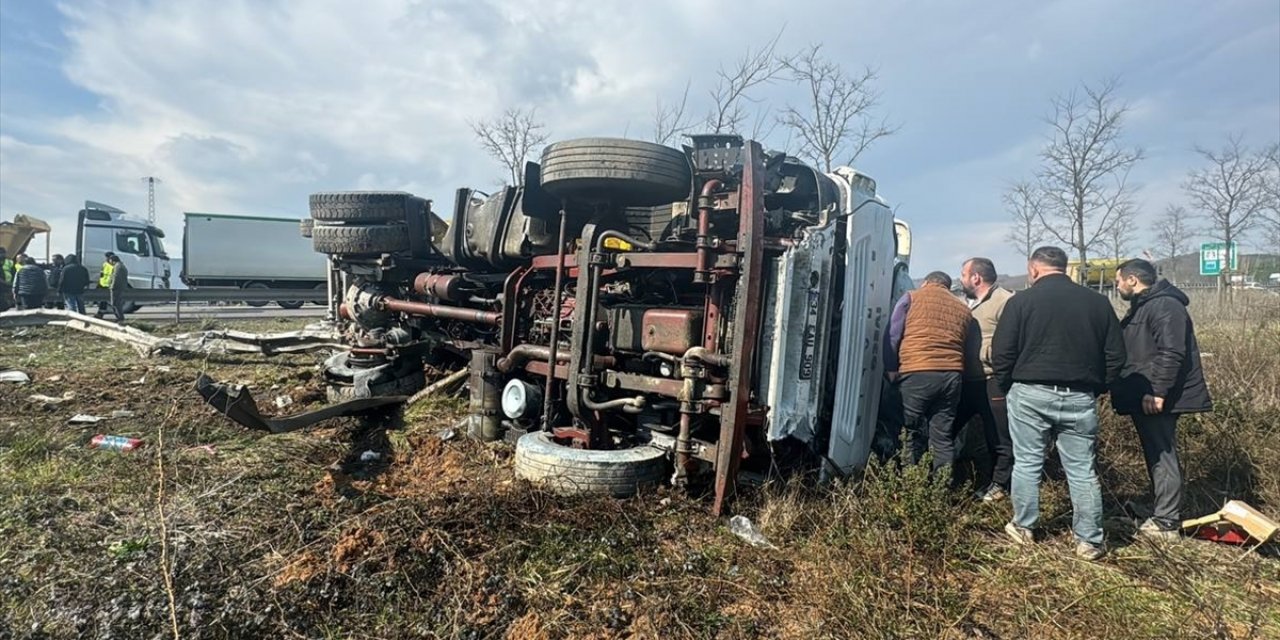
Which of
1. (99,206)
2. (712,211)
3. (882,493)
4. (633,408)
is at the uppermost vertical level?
(99,206)

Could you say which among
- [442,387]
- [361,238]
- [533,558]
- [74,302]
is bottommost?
[533,558]

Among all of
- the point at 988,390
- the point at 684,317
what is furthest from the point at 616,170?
the point at 988,390

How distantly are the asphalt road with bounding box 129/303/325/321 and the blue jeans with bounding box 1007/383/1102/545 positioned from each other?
17.4 meters

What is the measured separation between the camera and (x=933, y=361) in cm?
393

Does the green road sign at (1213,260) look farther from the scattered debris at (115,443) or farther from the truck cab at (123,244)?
the truck cab at (123,244)

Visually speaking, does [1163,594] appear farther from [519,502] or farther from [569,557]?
[519,502]

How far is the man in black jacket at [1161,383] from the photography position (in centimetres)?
345

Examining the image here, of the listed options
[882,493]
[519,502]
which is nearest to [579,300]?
[519,502]

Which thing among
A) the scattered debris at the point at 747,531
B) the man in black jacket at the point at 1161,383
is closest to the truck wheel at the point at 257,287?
the scattered debris at the point at 747,531

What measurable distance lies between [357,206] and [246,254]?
17.8m

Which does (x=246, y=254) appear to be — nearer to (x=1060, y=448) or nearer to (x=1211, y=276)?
(x=1060, y=448)

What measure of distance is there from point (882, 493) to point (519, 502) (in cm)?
185

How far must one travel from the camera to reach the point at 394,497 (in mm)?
3545

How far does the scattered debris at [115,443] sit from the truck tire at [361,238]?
259cm
